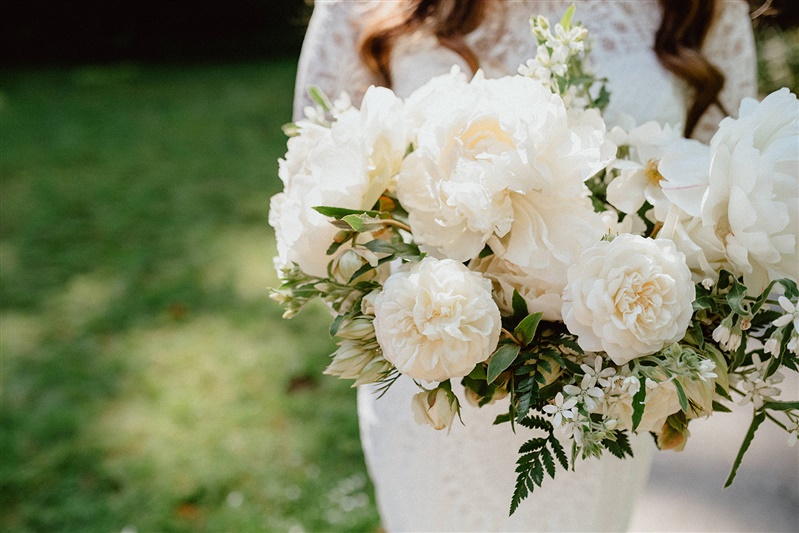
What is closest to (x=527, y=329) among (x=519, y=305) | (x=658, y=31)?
(x=519, y=305)

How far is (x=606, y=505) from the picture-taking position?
57.7 inches

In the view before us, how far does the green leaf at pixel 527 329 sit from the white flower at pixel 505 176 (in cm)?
6

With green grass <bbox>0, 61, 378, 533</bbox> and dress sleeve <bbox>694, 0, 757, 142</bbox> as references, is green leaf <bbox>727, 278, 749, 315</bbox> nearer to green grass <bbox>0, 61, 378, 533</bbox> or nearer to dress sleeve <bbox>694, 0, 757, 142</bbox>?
dress sleeve <bbox>694, 0, 757, 142</bbox>

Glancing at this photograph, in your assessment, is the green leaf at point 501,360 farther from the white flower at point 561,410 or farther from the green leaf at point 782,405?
the green leaf at point 782,405

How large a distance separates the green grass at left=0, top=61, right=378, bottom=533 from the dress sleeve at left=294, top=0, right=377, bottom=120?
150 centimetres

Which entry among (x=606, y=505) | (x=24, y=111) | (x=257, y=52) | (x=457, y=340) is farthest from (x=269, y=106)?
(x=457, y=340)

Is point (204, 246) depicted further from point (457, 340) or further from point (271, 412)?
point (457, 340)

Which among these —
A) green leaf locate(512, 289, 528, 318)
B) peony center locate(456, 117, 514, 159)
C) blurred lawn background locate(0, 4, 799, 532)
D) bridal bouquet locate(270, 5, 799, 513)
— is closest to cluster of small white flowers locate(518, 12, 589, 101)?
bridal bouquet locate(270, 5, 799, 513)

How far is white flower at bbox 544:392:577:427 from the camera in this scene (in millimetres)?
776

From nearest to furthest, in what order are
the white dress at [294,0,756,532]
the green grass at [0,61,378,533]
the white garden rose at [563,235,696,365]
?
1. the white garden rose at [563,235,696,365]
2. the white dress at [294,0,756,532]
3. the green grass at [0,61,378,533]

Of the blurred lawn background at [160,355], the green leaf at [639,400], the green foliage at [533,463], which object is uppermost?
the green leaf at [639,400]

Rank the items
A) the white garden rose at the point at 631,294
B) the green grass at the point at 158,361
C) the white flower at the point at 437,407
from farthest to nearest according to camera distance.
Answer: the green grass at the point at 158,361 → the white flower at the point at 437,407 → the white garden rose at the point at 631,294

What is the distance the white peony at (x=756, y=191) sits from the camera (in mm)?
760

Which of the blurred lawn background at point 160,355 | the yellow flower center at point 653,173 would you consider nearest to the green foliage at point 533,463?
the yellow flower center at point 653,173
